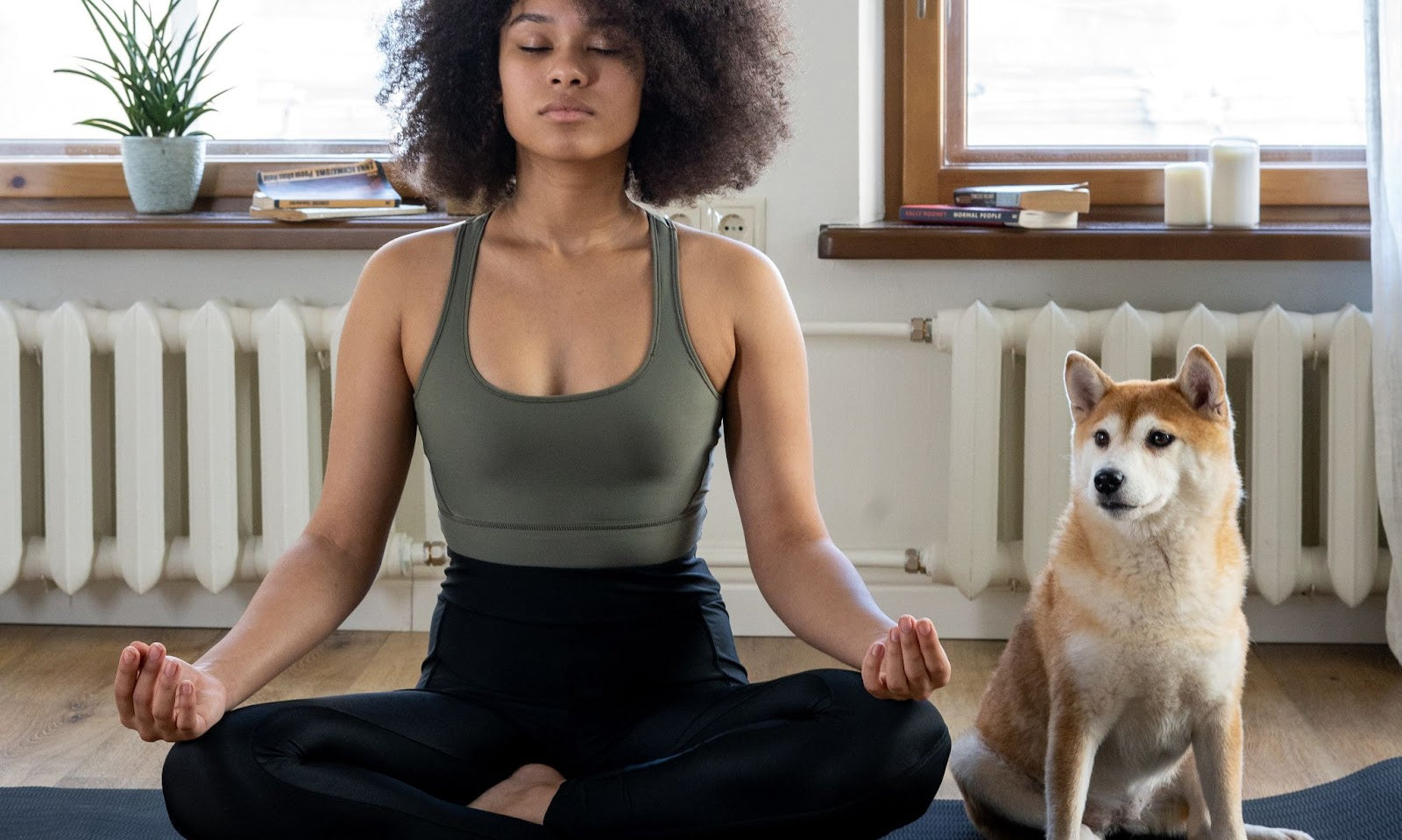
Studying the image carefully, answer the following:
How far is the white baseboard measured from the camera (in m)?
2.46

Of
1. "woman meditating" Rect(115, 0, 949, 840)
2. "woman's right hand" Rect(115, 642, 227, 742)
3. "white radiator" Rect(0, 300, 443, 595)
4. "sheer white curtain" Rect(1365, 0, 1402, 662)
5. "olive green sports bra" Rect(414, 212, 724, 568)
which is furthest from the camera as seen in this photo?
"white radiator" Rect(0, 300, 443, 595)

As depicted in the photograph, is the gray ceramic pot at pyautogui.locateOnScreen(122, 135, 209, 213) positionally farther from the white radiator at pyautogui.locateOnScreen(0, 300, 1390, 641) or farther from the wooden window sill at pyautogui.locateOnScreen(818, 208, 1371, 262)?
the wooden window sill at pyautogui.locateOnScreen(818, 208, 1371, 262)

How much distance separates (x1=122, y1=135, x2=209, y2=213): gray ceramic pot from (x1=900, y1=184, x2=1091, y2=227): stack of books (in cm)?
126

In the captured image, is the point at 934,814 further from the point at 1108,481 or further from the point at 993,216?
the point at 993,216

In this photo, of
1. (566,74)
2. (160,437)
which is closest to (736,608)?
(160,437)

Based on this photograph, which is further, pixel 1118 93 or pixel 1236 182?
pixel 1118 93

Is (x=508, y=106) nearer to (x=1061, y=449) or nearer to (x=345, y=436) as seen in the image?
(x=345, y=436)

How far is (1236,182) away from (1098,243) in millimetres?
251

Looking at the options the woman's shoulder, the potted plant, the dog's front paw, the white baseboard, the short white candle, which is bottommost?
the dog's front paw

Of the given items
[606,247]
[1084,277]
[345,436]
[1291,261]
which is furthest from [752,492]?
[1291,261]

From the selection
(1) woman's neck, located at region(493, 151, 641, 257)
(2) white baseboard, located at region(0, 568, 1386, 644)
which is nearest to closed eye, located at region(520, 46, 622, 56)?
(1) woman's neck, located at region(493, 151, 641, 257)

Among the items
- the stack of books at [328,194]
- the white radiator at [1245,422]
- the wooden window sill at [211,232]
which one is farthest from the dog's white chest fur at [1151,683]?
the stack of books at [328,194]

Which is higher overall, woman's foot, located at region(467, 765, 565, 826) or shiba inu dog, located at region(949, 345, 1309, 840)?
shiba inu dog, located at region(949, 345, 1309, 840)

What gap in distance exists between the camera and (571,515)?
1.34 m
